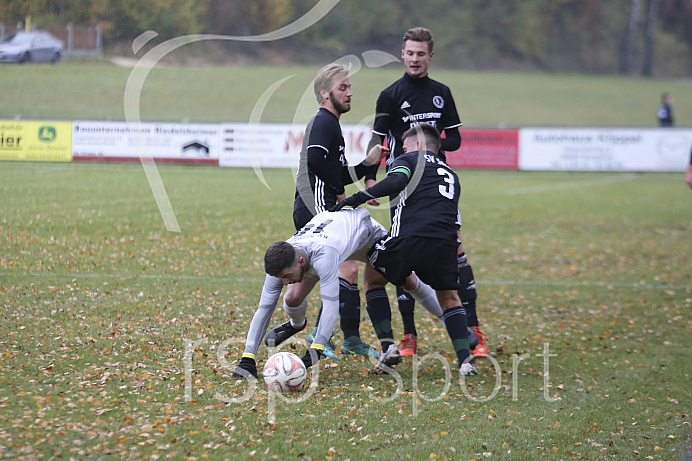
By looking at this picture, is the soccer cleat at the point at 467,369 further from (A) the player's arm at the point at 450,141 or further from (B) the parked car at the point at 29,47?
(B) the parked car at the point at 29,47

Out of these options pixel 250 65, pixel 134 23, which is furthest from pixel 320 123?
pixel 250 65

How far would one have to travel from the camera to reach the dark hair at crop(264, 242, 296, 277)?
5.74 meters

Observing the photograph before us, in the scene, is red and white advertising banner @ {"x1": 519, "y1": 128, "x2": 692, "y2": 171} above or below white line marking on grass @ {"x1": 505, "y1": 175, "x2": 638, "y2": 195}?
above

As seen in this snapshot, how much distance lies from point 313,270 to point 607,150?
76.0 ft

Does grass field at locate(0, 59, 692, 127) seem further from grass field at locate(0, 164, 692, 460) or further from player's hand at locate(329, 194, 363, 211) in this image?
player's hand at locate(329, 194, 363, 211)

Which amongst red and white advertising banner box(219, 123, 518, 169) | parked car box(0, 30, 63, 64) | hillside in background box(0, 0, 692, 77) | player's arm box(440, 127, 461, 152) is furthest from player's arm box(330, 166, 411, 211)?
hillside in background box(0, 0, 692, 77)

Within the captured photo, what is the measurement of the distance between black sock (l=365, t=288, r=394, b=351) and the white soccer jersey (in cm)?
71

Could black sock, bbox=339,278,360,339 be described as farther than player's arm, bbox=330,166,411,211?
Yes

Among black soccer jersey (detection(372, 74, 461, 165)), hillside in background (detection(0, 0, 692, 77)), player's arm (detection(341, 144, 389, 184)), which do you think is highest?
hillside in background (detection(0, 0, 692, 77))

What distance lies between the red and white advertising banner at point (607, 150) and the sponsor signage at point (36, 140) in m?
15.2

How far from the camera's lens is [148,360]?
252 inches

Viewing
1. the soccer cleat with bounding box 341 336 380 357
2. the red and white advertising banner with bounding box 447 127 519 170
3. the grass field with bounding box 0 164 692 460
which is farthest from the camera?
the red and white advertising banner with bounding box 447 127 519 170

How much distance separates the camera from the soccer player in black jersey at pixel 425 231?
21.1 ft

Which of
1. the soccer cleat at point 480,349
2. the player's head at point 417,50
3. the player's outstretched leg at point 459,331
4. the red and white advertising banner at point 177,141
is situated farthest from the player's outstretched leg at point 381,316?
the red and white advertising banner at point 177,141
